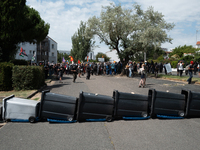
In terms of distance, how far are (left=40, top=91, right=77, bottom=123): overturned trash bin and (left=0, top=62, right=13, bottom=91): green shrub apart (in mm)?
6810

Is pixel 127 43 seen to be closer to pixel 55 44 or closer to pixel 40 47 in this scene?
pixel 40 47

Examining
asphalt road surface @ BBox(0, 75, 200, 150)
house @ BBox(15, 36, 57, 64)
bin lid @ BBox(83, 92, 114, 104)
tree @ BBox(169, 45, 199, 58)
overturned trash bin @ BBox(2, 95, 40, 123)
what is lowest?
asphalt road surface @ BBox(0, 75, 200, 150)

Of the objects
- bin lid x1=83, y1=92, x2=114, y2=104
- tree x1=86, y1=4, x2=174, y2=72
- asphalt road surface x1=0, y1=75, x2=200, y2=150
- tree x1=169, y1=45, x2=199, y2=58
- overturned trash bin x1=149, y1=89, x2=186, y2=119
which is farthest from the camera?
tree x1=169, y1=45, x2=199, y2=58

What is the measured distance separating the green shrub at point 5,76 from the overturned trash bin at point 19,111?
6.33 metres

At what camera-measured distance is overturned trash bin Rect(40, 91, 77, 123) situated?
5.51 m

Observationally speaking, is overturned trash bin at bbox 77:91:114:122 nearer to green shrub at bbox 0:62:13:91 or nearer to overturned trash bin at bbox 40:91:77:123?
overturned trash bin at bbox 40:91:77:123

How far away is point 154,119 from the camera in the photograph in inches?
235

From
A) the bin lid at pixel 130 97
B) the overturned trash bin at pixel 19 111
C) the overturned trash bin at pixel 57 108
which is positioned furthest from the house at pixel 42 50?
the bin lid at pixel 130 97

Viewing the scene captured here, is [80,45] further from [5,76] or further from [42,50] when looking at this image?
[5,76]

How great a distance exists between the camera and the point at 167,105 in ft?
19.7

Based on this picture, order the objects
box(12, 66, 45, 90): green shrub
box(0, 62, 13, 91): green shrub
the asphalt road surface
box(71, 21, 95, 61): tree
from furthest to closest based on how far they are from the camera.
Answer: box(71, 21, 95, 61): tree
box(0, 62, 13, 91): green shrub
box(12, 66, 45, 90): green shrub
the asphalt road surface

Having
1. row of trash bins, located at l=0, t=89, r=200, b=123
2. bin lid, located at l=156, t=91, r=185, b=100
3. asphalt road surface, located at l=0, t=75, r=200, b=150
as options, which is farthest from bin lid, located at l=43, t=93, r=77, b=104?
bin lid, located at l=156, t=91, r=185, b=100

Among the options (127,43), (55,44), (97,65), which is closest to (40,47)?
(55,44)

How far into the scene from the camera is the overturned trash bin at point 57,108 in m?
5.51
